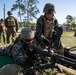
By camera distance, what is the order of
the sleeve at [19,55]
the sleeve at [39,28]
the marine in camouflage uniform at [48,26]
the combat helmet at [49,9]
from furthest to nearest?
the sleeve at [39,28] → the combat helmet at [49,9] → the marine in camouflage uniform at [48,26] → the sleeve at [19,55]

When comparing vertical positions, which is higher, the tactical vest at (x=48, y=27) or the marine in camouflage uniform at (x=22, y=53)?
the tactical vest at (x=48, y=27)

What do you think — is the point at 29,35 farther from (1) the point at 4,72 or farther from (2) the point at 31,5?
(2) the point at 31,5

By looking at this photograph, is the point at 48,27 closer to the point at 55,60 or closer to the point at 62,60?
the point at 55,60

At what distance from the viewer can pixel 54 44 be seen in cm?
548

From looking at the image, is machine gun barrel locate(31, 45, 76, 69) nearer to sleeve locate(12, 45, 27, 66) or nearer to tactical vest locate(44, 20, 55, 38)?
sleeve locate(12, 45, 27, 66)

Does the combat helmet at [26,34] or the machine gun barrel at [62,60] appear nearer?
the machine gun barrel at [62,60]

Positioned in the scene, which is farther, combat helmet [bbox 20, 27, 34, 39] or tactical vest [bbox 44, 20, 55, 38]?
tactical vest [bbox 44, 20, 55, 38]

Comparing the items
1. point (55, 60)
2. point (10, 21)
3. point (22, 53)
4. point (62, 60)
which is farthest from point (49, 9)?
point (10, 21)

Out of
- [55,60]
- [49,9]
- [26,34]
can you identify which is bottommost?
[55,60]

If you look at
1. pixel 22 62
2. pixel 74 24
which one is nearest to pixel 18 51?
pixel 22 62

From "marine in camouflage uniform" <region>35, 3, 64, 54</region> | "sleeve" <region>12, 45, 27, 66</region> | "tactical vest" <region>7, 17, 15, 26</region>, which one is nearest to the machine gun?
"sleeve" <region>12, 45, 27, 66</region>

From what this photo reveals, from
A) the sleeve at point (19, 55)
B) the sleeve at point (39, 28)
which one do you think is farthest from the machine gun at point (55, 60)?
the sleeve at point (39, 28)

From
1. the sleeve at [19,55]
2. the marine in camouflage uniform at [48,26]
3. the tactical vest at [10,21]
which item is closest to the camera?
the sleeve at [19,55]

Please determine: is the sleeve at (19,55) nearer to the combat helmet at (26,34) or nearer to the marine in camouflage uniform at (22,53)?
the marine in camouflage uniform at (22,53)
